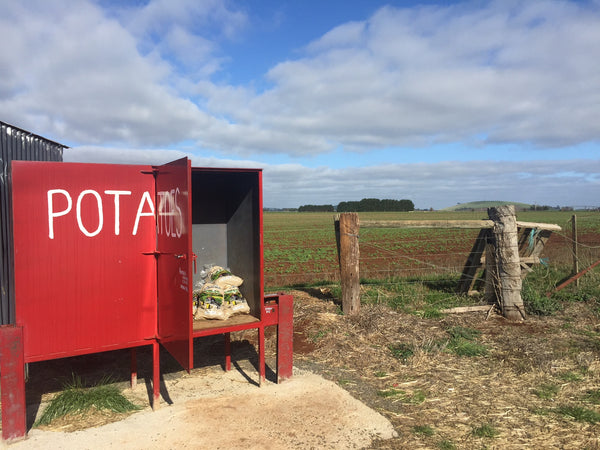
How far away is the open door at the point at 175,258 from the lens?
3.94m

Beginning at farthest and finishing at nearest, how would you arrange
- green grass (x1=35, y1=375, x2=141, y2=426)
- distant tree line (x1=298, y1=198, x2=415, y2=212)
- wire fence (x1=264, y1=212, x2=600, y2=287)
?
distant tree line (x1=298, y1=198, x2=415, y2=212) < wire fence (x1=264, y1=212, x2=600, y2=287) < green grass (x1=35, y1=375, x2=141, y2=426)

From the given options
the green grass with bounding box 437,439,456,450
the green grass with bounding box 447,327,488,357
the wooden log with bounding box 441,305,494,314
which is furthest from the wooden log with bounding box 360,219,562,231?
the green grass with bounding box 437,439,456,450

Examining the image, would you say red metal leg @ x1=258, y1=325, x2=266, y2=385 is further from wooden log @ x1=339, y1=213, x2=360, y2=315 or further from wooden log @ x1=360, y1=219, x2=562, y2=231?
wooden log @ x1=360, y1=219, x2=562, y2=231

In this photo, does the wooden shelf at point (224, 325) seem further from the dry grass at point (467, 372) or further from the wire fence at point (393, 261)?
the wire fence at point (393, 261)

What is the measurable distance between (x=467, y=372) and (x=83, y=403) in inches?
166

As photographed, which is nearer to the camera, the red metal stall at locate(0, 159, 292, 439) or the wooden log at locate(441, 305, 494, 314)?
the red metal stall at locate(0, 159, 292, 439)

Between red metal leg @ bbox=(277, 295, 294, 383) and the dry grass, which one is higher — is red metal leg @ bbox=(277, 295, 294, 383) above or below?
above

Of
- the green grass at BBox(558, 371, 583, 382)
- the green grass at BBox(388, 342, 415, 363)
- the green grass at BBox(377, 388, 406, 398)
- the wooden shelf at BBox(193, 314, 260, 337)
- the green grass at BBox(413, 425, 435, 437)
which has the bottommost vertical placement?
the green grass at BBox(413, 425, 435, 437)

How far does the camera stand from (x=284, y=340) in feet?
16.7

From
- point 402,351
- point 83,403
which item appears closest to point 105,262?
point 83,403

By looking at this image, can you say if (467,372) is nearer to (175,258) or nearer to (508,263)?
(508,263)

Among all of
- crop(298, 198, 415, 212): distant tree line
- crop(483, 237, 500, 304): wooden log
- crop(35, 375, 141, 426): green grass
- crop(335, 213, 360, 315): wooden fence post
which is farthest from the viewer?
crop(298, 198, 415, 212): distant tree line

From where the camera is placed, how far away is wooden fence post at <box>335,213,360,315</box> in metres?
7.27

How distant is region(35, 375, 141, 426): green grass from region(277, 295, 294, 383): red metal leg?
157 centimetres
